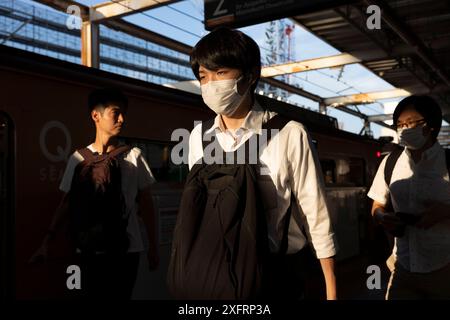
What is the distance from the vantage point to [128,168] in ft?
9.29

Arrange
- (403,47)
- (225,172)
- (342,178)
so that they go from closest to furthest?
(225,172) → (342,178) → (403,47)

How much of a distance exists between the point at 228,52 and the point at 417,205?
1424 mm

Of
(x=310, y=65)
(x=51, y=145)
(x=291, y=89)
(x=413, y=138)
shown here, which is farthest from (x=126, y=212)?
(x=291, y=89)

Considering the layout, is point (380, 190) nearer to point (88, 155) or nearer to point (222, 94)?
point (222, 94)

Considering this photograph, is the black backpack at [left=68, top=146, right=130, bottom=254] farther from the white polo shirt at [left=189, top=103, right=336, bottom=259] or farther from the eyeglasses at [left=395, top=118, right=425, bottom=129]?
the eyeglasses at [left=395, top=118, right=425, bottom=129]

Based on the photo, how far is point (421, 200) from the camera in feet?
8.07

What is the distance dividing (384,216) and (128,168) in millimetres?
1450

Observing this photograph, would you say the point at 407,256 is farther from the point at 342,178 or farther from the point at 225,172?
the point at 342,178

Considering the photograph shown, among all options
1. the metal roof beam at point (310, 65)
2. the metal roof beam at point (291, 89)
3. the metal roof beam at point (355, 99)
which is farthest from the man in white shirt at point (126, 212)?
the metal roof beam at point (355, 99)

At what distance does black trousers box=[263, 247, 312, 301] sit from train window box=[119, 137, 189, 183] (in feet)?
7.57

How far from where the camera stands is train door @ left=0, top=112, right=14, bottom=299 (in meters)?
2.79

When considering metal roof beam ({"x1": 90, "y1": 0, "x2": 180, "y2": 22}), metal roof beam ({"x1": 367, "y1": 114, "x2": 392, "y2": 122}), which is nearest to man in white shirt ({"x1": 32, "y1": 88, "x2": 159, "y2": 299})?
metal roof beam ({"x1": 90, "y1": 0, "x2": 180, "y2": 22})

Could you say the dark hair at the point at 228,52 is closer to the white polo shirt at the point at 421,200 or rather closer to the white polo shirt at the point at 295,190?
the white polo shirt at the point at 295,190
